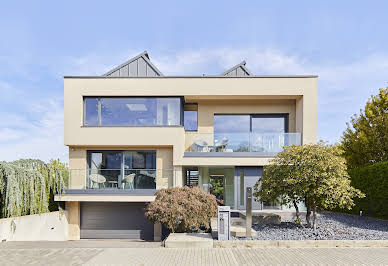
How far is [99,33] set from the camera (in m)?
10.4

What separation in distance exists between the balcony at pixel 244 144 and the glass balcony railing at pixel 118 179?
193 cm

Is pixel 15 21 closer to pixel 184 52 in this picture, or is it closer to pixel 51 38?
pixel 51 38

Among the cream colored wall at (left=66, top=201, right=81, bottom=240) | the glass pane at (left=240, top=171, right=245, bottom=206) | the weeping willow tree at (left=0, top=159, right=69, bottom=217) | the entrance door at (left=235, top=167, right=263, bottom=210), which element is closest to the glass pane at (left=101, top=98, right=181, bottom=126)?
the weeping willow tree at (left=0, top=159, right=69, bottom=217)

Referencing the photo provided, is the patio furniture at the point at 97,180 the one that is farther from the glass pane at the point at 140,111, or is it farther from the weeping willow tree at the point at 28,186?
the glass pane at the point at 140,111

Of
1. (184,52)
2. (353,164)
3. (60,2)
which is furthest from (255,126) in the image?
(60,2)

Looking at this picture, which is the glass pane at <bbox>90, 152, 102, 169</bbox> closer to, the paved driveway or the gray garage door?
the gray garage door

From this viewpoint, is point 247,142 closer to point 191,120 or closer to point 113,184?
point 191,120

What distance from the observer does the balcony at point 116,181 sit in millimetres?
12958

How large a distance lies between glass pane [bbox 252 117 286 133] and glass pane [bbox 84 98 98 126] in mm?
8660

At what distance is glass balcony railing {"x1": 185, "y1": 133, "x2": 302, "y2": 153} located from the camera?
1338 centimetres

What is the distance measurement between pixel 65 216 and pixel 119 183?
3399 mm

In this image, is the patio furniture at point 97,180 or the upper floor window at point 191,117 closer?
the patio furniture at point 97,180

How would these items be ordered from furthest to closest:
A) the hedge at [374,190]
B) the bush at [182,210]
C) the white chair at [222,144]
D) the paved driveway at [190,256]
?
the white chair at [222,144]
the hedge at [374,190]
the bush at [182,210]
the paved driveway at [190,256]

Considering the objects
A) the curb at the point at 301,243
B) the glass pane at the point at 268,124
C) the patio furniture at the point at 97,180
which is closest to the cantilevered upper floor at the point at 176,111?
the glass pane at the point at 268,124
